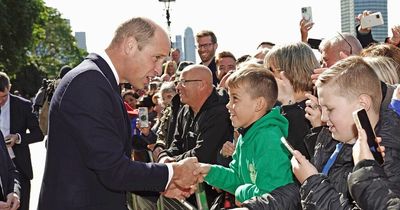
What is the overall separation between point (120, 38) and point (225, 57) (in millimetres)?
4775

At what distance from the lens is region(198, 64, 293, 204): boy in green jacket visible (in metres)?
3.71

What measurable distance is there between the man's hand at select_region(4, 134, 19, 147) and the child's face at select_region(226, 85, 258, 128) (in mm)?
3978

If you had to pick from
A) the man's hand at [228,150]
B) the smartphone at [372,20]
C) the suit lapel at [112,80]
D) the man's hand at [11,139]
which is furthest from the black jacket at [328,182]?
the man's hand at [11,139]

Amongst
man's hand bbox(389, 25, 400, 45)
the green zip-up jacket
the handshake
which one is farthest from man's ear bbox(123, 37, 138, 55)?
man's hand bbox(389, 25, 400, 45)

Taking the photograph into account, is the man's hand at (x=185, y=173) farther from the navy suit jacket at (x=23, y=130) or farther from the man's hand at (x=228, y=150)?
the navy suit jacket at (x=23, y=130)

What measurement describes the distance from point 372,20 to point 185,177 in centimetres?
354

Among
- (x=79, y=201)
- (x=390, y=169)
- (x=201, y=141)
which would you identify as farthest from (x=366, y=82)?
(x=201, y=141)

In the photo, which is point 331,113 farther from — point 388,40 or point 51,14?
point 51,14

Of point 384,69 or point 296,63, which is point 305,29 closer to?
point 296,63

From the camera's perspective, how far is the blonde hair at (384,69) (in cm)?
382

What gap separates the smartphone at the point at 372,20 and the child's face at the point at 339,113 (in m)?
3.74

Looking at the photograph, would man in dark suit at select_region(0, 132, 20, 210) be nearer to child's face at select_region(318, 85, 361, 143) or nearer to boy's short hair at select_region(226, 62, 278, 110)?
boy's short hair at select_region(226, 62, 278, 110)

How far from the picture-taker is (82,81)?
3510mm

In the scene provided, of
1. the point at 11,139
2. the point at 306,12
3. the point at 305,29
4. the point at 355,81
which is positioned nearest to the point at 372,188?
the point at 355,81
